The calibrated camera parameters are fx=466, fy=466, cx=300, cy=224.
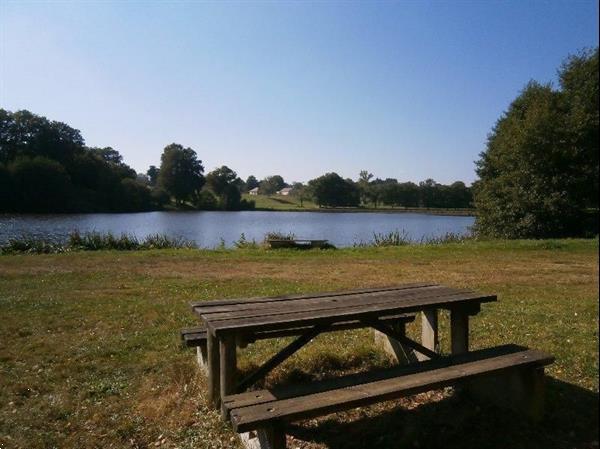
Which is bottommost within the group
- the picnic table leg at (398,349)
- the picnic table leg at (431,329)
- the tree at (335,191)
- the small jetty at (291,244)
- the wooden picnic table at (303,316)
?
the small jetty at (291,244)

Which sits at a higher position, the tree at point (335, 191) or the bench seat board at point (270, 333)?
the tree at point (335, 191)

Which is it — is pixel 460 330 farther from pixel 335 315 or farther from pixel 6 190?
pixel 6 190

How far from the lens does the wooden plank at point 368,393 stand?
2715 mm

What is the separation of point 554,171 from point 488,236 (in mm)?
5066

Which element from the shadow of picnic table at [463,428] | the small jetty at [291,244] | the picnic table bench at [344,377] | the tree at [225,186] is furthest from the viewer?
the tree at [225,186]

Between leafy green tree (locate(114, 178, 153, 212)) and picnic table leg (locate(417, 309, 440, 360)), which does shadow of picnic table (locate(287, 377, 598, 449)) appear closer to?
picnic table leg (locate(417, 309, 440, 360))

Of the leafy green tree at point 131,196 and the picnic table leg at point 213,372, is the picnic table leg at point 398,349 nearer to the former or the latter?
the picnic table leg at point 213,372

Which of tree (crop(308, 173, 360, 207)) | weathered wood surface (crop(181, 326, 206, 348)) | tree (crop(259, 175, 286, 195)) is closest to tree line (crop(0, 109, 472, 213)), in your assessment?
tree (crop(308, 173, 360, 207))

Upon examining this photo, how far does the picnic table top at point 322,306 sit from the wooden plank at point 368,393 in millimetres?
606

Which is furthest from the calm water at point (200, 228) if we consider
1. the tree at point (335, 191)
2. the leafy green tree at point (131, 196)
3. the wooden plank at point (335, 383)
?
the tree at point (335, 191)

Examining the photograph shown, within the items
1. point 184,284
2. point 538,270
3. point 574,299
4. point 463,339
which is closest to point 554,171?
point 538,270

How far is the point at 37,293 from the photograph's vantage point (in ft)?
30.5

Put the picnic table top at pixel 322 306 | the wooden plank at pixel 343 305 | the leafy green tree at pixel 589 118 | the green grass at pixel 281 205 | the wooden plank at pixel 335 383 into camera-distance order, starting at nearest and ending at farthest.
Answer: the leafy green tree at pixel 589 118
the wooden plank at pixel 335 383
the picnic table top at pixel 322 306
the wooden plank at pixel 343 305
the green grass at pixel 281 205

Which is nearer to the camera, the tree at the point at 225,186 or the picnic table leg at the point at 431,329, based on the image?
the picnic table leg at the point at 431,329
